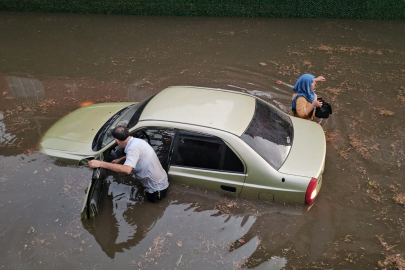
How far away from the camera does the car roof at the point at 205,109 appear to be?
4562 millimetres

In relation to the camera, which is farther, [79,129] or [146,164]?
[79,129]

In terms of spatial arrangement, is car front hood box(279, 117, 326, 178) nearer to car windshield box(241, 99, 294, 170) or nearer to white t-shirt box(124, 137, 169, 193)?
car windshield box(241, 99, 294, 170)

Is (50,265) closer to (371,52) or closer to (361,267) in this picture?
(361,267)

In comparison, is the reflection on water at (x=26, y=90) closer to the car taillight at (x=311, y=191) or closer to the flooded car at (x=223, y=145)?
the flooded car at (x=223, y=145)

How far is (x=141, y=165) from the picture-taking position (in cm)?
450

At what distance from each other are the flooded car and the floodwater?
1.22ft

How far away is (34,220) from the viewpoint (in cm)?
481

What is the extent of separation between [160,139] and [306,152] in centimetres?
207

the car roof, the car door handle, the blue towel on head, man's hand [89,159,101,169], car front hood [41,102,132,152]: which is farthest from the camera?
the blue towel on head

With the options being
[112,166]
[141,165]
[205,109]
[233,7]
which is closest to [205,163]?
[205,109]

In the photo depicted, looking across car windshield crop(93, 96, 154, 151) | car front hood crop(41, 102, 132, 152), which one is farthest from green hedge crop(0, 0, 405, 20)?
car windshield crop(93, 96, 154, 151)

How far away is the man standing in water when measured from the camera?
424 cm

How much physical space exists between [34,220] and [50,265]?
825 mm

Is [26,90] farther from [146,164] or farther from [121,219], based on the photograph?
[146,164]
